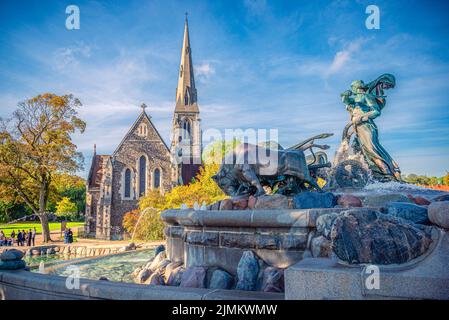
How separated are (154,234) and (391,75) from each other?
19.8 metres

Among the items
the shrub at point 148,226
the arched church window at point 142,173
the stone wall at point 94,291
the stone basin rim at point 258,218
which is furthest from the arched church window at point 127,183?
the stone wall at point 94,291

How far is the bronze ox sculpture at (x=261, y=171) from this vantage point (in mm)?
6844

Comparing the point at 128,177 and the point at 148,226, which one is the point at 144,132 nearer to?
the point at 128,177

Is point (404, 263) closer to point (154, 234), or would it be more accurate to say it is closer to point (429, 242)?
point (429, 242)

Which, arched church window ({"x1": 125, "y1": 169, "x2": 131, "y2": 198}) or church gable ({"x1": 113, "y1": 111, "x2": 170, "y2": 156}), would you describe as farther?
church gable ({"x1": 113, "y1": 111, "x2": 170, "y2": 156})

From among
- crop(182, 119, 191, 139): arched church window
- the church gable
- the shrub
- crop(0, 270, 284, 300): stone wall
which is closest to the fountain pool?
crop(0, 270, 284, 300): stone wall

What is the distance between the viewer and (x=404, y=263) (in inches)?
118

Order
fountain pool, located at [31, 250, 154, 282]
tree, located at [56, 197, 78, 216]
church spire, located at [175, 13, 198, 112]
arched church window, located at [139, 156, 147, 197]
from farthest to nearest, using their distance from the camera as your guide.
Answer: tree, located at [56, 197, 78, 216] < church spire, located at [175, 13, 198, 112] < arched church window, located at [139, 156, 147, 197] < fountain pool, located at [31, 250, 154, 282]

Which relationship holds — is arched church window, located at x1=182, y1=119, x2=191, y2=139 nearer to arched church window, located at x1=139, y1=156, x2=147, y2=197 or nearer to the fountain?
arched church window, located at x1=139, y1=156, x2=147, y2=197

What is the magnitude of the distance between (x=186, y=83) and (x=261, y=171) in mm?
49441

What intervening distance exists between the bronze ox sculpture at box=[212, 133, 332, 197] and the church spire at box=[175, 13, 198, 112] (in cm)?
4584

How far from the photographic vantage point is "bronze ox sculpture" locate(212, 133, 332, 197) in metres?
6.84

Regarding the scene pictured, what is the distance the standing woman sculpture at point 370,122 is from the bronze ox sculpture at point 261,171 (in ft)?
11.1

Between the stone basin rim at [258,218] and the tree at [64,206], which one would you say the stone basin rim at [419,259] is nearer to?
the stone basin rim at [258,218]
